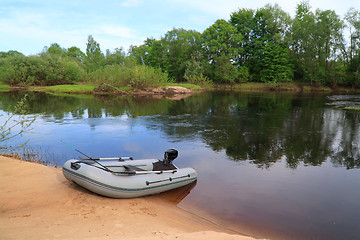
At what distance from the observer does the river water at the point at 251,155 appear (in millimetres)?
5512

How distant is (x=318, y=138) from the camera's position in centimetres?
1209

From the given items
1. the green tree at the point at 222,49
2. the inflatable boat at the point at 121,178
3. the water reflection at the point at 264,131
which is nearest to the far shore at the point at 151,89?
the green tree at the point at 222,49

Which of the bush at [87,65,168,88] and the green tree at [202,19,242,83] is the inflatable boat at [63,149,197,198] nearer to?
the bush at [87,65,168,88]

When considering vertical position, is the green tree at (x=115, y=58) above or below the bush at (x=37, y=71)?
above

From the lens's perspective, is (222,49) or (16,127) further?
(222,49)

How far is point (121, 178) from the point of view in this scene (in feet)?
18.5

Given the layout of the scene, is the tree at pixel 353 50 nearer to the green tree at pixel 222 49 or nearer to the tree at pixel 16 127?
the green tree at pixel 222 49

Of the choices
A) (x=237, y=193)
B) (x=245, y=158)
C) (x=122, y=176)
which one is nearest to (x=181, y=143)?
(x=245, y=158)

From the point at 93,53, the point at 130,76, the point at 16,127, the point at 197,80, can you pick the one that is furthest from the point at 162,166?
the point at 93,53

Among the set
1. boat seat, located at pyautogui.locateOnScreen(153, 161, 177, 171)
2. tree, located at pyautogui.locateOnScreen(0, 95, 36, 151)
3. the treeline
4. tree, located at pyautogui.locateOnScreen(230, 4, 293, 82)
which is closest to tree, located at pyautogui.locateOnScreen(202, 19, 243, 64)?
the treeline

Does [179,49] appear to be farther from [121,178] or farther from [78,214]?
[78,214]

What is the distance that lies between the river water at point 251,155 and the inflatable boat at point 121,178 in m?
0.66

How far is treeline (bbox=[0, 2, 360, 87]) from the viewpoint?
133 feet

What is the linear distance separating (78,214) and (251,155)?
6.68 meters
